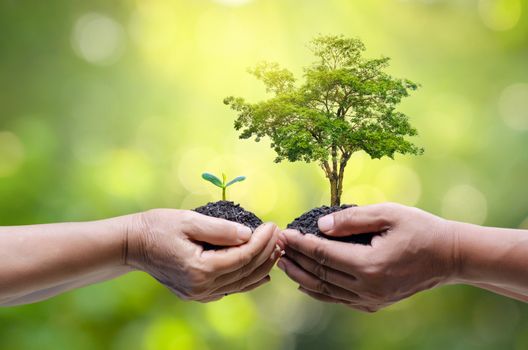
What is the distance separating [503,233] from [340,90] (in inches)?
19.0

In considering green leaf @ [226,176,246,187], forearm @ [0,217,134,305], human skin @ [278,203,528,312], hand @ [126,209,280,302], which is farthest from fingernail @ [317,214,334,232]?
forearm @ [0,217,134,305]

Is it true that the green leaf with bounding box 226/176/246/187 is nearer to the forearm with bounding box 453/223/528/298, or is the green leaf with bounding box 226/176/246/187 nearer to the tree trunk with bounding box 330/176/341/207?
the tree trunk with bounding box 330/176/341/207

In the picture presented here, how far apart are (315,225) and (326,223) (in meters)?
0.06

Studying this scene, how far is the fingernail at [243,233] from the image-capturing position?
1283 millimetres

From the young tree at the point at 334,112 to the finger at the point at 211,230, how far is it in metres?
0.25

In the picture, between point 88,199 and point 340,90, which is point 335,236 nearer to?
point 340,90

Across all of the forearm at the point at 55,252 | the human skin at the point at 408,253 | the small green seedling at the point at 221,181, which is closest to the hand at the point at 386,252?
the human skin at the point at 408,253

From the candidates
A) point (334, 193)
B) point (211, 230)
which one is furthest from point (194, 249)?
point (334, 193)

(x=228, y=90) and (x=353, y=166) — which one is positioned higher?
(x=228, y=90)

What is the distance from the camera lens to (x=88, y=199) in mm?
2463

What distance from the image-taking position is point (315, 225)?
1.36 metres

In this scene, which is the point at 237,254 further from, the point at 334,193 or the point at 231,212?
the point at 334,193

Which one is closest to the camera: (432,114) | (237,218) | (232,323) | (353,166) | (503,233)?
(503,233)

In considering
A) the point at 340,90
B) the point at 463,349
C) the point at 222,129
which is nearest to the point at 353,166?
the point at 340,90
